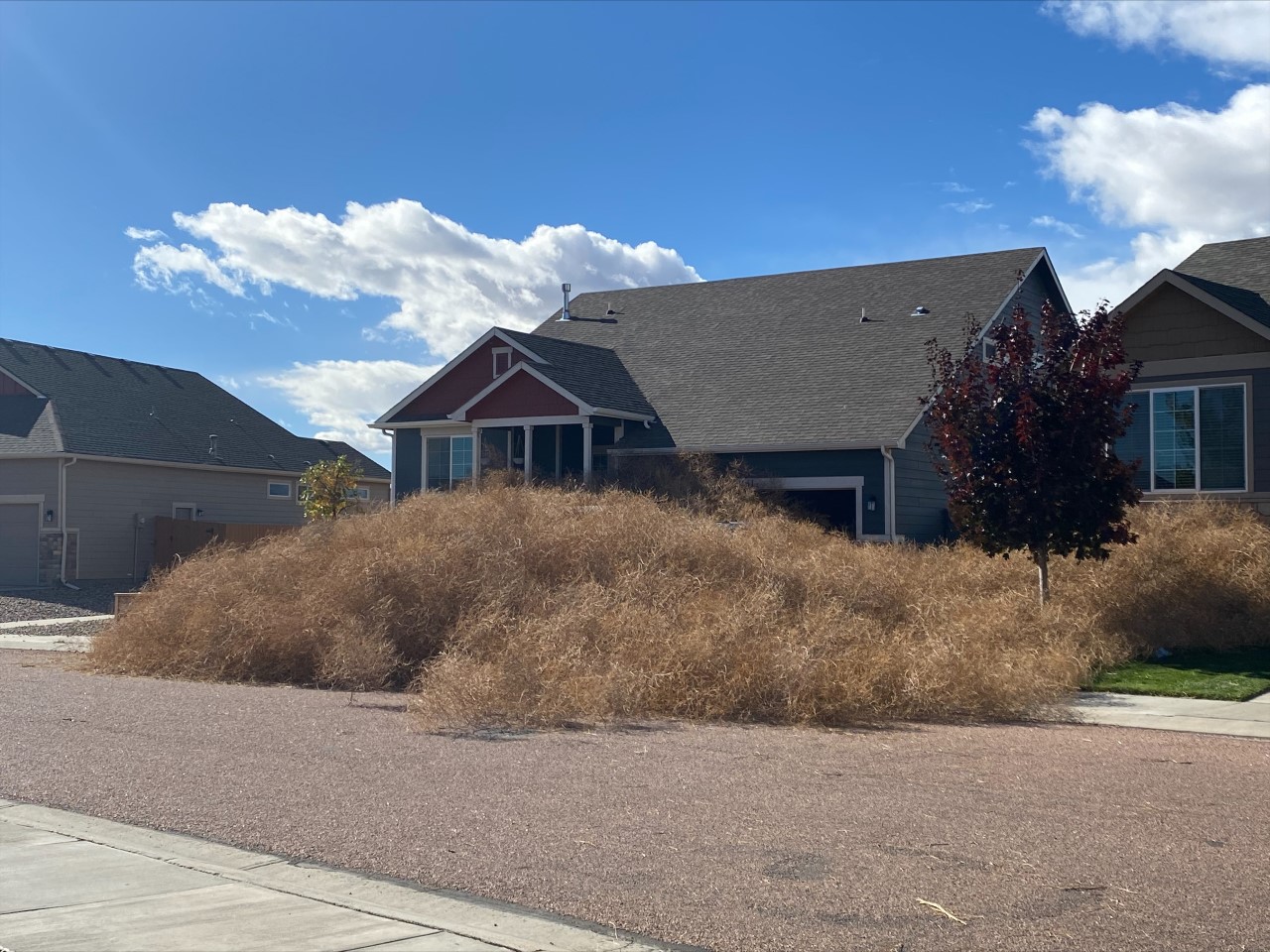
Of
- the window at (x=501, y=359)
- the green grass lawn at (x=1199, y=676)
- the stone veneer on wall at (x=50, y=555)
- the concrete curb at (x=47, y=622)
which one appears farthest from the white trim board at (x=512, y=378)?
the green grass lawn at (x=1199, y=676)

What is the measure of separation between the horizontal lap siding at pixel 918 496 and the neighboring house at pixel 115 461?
20.7 m

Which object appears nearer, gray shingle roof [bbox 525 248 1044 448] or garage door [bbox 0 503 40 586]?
gray shingle roof [bbox 525 248 1044 448]

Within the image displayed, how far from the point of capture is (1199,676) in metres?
13.5

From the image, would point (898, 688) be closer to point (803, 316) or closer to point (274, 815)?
point (274, 815)

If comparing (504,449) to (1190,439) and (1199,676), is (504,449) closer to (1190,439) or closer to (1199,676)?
(1190,439)

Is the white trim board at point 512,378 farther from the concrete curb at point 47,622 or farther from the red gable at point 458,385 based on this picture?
the concrete curb at point 47,622

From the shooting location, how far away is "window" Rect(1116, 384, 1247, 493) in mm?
19359

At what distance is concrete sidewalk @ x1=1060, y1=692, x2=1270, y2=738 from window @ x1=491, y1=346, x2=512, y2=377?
59.0ft

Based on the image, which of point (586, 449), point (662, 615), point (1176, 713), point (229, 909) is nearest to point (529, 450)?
point (586, 449)

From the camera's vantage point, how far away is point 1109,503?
1552 cm

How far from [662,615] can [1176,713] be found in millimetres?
5246

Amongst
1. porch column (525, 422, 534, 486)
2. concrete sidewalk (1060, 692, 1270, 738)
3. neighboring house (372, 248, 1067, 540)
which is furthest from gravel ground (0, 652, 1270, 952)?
porch column (525, 422, 534, 486)

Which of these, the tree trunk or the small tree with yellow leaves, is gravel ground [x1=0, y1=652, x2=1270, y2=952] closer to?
the tree trunk

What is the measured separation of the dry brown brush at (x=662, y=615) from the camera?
11.8 meters
